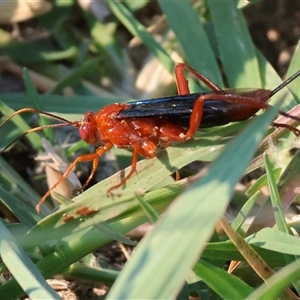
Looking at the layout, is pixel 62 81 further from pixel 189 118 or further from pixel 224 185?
pixel 224 185

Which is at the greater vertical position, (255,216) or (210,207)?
(210,207)

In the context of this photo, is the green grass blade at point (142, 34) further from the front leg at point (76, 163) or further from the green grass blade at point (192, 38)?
the front leg at point (76, 163)

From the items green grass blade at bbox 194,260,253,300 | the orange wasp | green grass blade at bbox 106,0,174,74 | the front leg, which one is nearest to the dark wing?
the orange wasp

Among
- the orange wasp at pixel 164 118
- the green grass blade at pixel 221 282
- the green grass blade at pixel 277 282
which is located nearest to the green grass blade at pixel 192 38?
the orange wasp at pixel 164 118

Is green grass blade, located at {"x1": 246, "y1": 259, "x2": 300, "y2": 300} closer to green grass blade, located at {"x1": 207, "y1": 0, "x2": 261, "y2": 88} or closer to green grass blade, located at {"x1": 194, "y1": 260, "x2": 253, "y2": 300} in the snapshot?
green grass blade, located at {"x1": 194, "y1": 260, "x2": 253, "y2": 300}

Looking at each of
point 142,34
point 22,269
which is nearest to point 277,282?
point 22,269

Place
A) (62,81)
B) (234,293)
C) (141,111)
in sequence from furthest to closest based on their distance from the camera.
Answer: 1. (62,81)
2. (141,111)
3. (234,293)

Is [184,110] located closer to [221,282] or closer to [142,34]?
[221,282]

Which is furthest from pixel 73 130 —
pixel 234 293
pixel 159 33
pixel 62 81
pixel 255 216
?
pixel 234 293
